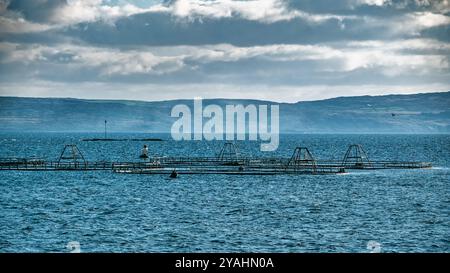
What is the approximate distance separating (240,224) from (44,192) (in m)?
37.4

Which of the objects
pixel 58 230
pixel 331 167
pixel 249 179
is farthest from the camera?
pixel 331 167

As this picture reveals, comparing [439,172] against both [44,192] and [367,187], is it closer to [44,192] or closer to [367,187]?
[367,187]

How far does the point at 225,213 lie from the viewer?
71250 millimetres

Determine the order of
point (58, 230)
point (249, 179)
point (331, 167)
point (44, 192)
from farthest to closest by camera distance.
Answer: point (331, 167)
point (249, 179)
point (44, 192)
point (58, 230)

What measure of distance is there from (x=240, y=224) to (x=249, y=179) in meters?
46.4

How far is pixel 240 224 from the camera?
207 feet

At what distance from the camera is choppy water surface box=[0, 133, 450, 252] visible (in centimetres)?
5347

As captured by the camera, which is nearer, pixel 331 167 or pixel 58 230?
pixel 58 230

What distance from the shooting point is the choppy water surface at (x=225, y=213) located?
2105 inches

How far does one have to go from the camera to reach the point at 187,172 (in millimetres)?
118312
